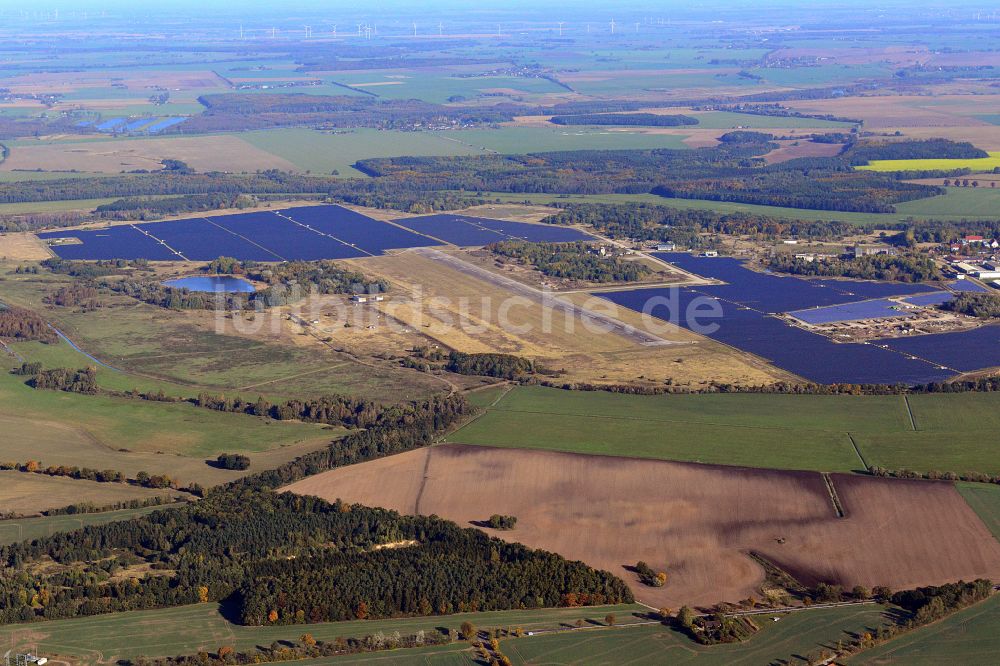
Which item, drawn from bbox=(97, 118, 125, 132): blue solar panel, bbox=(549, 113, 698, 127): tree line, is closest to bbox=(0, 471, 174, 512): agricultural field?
bbox=(97, 118, 125, 132): blue solar panel

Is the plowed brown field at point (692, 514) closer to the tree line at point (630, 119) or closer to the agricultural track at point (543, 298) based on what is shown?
the agricultural track at point (543, 298)

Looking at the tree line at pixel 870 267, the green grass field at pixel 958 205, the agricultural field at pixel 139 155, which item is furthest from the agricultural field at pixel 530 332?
the agricultural field at pixel 139 155

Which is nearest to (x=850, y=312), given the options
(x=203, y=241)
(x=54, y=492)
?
(x=54, y=492)

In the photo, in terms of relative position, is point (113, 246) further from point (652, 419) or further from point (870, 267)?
point (652, 419)

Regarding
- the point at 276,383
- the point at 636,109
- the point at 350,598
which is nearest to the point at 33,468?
the point at 276,383

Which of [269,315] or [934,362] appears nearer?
[934,362]

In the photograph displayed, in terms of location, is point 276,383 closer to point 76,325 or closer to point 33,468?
point 33,468
